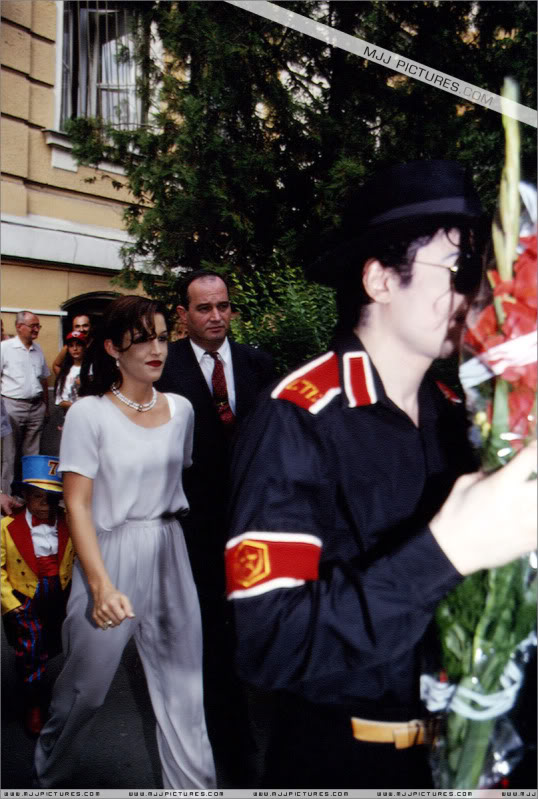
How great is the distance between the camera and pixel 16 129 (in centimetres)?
943

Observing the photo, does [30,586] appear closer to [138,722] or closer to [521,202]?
[138,722]

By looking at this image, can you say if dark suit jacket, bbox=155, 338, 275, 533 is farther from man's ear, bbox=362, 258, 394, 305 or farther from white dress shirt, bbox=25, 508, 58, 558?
man's ear, bbox=362, 258, 394, 305

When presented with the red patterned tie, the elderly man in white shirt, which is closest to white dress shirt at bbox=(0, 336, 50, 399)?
the elderly man in white shirt

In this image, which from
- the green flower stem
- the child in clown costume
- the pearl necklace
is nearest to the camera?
the green flower stem

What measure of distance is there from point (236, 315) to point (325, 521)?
4.31 meters

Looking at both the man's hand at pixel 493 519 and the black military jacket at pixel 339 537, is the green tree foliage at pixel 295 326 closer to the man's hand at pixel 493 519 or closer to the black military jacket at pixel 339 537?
the black military jacket at pixel 339 537

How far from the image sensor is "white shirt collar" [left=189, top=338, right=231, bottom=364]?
3957 mm

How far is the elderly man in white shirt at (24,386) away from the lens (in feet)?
26.6

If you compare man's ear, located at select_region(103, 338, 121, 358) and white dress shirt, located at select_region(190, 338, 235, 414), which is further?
white dress shirt, located at select_region(190, 338, 235, 414)

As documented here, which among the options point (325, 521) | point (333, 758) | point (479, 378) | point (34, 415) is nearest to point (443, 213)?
point (479, 378)

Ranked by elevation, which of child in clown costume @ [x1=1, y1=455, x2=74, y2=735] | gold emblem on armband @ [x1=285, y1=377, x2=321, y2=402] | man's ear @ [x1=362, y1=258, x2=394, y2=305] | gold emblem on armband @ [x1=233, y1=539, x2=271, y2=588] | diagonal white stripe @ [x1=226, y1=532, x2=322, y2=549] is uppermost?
man's ear @ [x1=362, y1=258, x2=394, y2=305]

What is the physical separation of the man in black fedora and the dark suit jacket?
2069 millimetres

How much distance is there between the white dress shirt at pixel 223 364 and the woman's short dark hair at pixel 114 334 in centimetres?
70

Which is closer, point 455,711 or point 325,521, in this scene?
point 455,711
